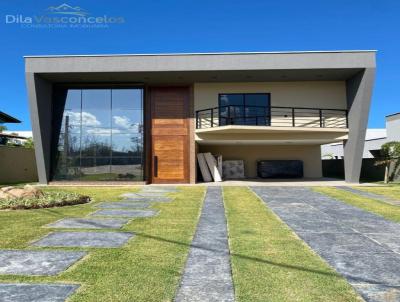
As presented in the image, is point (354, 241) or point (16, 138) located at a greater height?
point (16, 138)

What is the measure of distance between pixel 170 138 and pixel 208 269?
1484cm

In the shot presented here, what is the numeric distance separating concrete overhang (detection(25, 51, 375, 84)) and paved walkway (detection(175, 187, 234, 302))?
11.6 metres

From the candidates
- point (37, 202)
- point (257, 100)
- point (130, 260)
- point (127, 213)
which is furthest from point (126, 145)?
point (130, 260)

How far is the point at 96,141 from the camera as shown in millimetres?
18125

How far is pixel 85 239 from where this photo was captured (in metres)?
5.34

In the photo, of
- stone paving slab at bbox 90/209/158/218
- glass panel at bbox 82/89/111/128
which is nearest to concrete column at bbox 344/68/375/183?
stone paving slab at bbox 90/209/158/218

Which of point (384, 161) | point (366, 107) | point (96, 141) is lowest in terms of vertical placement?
point (384, 161)

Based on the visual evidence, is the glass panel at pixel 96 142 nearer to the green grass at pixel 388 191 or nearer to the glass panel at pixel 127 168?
the glass panel at pixel 127 168

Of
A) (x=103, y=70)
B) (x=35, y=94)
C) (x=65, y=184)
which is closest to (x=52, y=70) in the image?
(x=35, y=94)

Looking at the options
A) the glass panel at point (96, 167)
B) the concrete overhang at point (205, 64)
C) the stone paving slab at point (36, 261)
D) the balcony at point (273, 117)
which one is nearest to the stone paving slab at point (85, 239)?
the stone paving slab at point (36, 261)

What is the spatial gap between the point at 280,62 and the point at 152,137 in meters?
8.00

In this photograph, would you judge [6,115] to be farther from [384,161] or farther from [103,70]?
[384,161]

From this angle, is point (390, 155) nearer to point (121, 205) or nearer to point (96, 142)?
point (121, 205)

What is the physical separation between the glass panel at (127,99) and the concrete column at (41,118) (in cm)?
367
